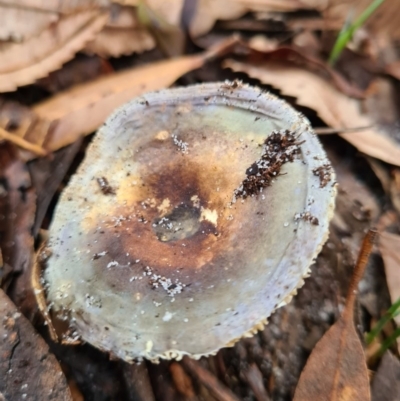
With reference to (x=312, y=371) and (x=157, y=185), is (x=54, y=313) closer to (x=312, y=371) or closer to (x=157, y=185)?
(x=157, y=185)

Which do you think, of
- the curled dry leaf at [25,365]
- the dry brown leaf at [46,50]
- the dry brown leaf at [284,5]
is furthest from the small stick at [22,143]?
the dry brown leaf at [284,5]

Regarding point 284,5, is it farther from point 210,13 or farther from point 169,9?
point 169,9

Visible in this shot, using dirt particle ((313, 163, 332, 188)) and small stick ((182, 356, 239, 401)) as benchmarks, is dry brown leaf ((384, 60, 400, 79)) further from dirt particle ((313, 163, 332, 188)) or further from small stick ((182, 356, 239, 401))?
small stick ((182, 356, 239, 401))

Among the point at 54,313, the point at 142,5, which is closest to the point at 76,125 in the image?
the point at 142,5

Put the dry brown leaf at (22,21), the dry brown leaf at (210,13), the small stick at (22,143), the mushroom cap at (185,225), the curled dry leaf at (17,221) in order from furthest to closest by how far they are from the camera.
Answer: the dry brown leaf at (210,13), the dry brown leaf at (22,21), the small stick at (22,143), the curled dry leaf at (17,221), the mushroom cap at (185,225)

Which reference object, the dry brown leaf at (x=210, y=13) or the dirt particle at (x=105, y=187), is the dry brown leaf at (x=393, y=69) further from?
the dirt particle at (x=105, y=187)

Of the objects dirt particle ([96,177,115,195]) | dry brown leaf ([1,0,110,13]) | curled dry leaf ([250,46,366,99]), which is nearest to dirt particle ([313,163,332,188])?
dirt particle ([96,177,115,195])
